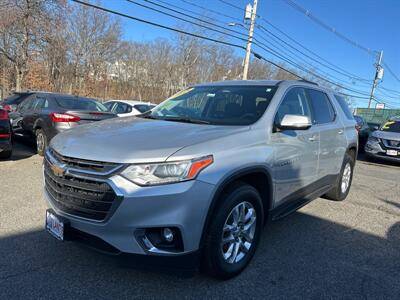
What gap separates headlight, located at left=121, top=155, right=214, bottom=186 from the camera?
246 centimetres

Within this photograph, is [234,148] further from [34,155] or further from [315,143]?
[34,155]

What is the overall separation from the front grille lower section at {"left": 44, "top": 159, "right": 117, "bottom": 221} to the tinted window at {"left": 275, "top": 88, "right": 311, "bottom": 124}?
6.31 feet

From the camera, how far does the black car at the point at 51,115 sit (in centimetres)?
739

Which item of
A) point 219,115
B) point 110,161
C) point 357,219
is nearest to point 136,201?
point 110,161

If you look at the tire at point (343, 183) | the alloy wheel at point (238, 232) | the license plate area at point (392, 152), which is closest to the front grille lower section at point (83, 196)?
the alloy wheel at point (238, 232)

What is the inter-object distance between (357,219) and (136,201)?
3947mm

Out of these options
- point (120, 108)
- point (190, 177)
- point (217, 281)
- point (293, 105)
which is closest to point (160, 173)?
point (190, 177)

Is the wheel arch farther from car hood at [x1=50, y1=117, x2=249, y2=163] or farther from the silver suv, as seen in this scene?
car hood at [x1=50, y1=117, x2=249, y2=163]

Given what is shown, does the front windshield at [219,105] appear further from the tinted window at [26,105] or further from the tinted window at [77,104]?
the tinted window at [26,105]

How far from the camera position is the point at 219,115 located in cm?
373

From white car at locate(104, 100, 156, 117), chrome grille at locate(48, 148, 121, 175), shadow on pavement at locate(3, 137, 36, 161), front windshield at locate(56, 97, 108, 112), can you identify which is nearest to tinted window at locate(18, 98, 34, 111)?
shadow on pavement at locate(3, 137, 36, 161)

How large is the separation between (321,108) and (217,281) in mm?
2956

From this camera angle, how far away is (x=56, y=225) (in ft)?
9.21

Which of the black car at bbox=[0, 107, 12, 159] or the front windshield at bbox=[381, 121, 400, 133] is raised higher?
the front windshield at bbox=[381, 121, 400, 133]
